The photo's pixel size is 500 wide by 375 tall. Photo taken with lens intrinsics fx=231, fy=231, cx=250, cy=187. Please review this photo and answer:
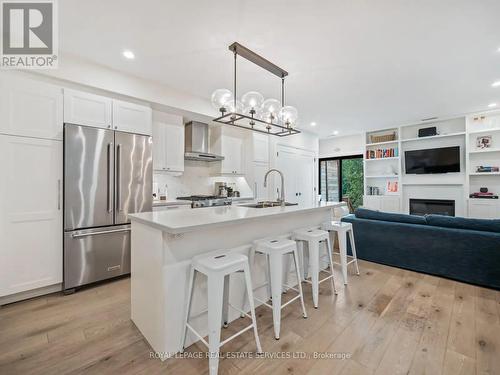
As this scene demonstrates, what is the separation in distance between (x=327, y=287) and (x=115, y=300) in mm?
2368

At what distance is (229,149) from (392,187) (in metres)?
4.58

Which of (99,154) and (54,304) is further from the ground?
(99,154)

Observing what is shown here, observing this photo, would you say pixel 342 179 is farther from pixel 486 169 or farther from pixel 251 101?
pixel 251 101

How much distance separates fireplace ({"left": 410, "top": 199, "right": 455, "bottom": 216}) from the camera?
5379mm

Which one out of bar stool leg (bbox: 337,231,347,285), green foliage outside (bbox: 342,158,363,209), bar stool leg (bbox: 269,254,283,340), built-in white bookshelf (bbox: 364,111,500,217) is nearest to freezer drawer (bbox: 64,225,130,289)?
bar stool leg (bbox: 269,254,283,340)

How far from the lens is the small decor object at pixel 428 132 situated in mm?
5502

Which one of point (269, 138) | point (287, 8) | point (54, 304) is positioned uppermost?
point (287, 8)

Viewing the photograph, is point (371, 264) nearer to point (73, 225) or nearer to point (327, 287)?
point (327, 287)

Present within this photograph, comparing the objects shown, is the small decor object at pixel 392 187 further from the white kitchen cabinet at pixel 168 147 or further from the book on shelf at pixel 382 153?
the white kitchen cabinet at pixel 168 147

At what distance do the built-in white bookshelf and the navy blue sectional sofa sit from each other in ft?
9.49

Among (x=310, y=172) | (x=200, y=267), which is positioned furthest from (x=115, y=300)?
(x=310, y=172)

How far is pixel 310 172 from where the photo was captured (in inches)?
265

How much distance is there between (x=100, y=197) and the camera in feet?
9.18

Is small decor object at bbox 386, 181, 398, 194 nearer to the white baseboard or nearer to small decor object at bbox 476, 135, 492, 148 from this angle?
small decor object at bbox 476, 135, 492, 148
